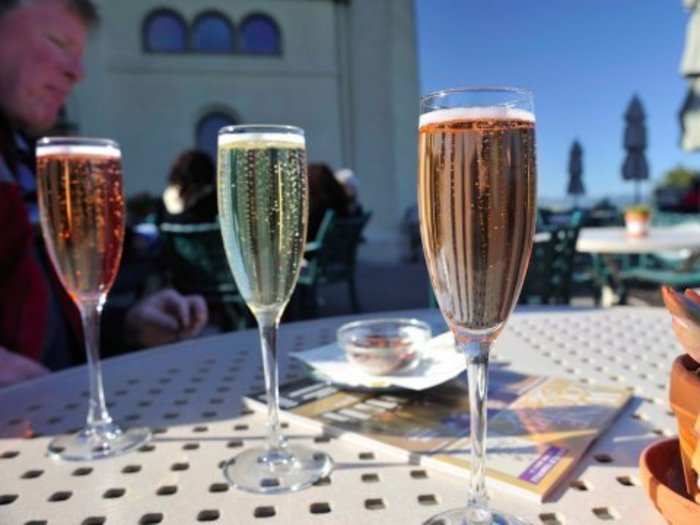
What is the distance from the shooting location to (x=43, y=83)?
4.86ft

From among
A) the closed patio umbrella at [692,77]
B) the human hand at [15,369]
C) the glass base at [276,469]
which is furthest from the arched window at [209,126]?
the glass base at [276,469]

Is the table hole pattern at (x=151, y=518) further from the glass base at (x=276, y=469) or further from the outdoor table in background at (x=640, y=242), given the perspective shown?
the outdoor table in background at (x=640, y=242)

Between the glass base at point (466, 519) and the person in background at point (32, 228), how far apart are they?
0.87m

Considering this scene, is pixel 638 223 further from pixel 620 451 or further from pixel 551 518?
pixel 551 518

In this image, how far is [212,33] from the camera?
10.9 m

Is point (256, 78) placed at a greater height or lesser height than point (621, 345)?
greater

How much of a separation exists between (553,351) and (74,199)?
0.83m

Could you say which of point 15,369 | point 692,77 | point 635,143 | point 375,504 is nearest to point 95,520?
point 375,504

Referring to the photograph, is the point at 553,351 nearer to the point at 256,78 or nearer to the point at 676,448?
the point at 676,448

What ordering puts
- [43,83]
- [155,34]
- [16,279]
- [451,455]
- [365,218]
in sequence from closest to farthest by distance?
1. [451,455]
2. [16,279]
3. [43,83]
4. [365,218]
5. [155,34]

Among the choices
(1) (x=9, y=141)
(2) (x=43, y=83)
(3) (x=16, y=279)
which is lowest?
(3) (x=16, y=279)

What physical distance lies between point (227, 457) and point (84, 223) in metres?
0.36

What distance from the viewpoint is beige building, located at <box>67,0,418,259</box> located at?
34.3 ft

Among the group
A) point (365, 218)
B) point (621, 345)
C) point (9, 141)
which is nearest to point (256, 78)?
point (365, 218)
